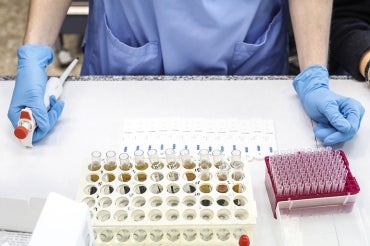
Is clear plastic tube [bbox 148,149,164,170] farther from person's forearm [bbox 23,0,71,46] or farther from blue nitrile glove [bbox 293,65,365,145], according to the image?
person's forearm [bbox 23,0,71,46]

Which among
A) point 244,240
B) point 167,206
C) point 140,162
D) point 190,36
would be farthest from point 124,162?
point 190,36

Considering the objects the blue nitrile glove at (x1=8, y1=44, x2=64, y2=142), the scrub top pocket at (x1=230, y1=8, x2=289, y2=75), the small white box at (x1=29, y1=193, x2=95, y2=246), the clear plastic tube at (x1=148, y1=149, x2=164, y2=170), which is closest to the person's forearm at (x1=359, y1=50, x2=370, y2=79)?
the scrub top pocket at (x1=230, y1=8, x2=289, y2=75)

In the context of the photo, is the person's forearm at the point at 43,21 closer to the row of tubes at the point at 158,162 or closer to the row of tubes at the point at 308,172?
the row of tubes at the point at 158,162

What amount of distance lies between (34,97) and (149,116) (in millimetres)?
261

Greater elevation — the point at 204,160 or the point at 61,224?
the point at 61,224

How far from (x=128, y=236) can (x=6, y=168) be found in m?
0.37

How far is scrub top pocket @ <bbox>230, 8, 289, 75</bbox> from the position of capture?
4.22ft

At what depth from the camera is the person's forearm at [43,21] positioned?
4.34 feet

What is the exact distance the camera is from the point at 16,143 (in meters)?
1.13

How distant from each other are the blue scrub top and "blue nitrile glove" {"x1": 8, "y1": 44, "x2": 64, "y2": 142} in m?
0.19

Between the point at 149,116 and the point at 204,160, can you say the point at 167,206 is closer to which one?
the point at 204,160

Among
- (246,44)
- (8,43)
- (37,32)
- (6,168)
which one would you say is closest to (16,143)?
(6,168)

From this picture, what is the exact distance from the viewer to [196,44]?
1.24m

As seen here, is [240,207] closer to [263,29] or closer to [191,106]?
[191,106]
